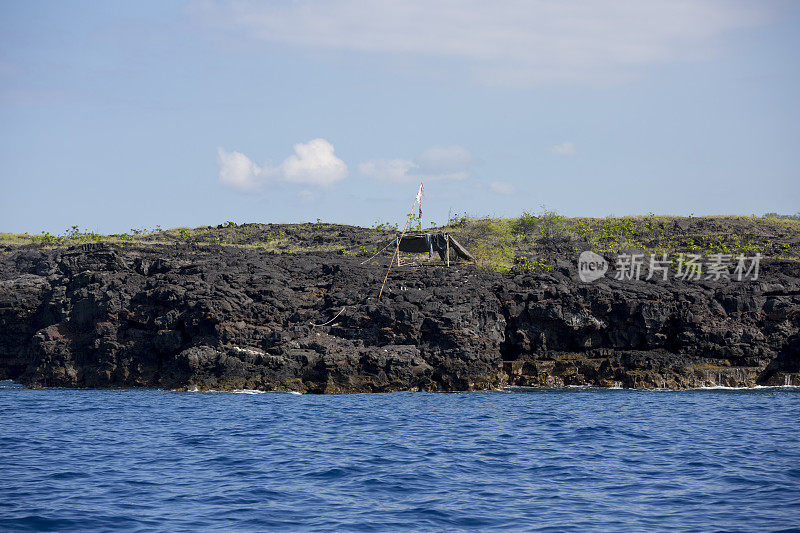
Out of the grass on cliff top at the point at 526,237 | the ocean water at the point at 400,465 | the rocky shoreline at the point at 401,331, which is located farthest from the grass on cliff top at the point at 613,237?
the ocean water at the point at 400,465

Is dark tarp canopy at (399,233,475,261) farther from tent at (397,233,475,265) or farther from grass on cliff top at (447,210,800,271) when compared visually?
grass on cliff top at (447,210,800,271)

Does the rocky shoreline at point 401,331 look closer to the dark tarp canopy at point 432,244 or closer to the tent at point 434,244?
the tent at point 434,244

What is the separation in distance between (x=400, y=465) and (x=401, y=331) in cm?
1798

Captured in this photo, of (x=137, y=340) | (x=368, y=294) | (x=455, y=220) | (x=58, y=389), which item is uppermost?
(x=455, y=220)

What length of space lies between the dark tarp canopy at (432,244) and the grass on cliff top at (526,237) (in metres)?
1.85

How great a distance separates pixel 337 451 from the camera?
19.6 m

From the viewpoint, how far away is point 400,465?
58.7 feet

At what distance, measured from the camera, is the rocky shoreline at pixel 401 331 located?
33969mm

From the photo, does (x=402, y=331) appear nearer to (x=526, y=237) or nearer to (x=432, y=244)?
(x=432, y=244)

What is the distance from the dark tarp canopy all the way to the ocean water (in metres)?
17.9

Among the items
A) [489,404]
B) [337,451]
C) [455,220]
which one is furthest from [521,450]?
[455,220]

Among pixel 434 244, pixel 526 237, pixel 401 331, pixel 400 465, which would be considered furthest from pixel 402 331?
pixel 526 237

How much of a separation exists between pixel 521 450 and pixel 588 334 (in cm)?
1946

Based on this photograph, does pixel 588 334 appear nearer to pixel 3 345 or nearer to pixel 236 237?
pixel 3 345
